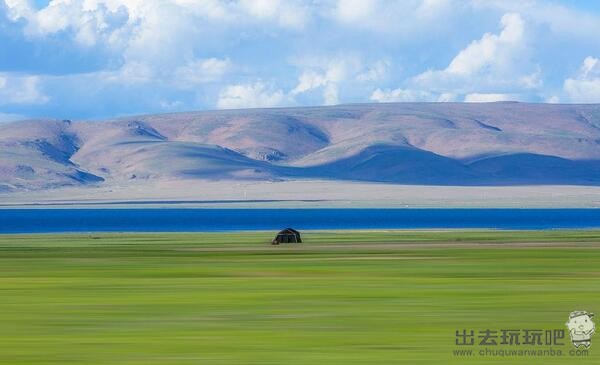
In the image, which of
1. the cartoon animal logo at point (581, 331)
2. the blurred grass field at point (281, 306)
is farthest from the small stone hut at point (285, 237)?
the cartoon animal logo at point (581, 331)

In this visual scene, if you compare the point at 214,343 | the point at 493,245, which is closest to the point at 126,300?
the point at 214,343

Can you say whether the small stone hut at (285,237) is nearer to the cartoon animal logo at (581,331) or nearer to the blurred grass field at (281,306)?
the blurred grass field at (281,306)

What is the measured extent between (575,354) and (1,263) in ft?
145

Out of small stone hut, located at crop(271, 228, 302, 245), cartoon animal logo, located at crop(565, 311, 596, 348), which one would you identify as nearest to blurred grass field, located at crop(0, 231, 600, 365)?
cartoon animal logo, located at crop(565, 311, 596, 348)

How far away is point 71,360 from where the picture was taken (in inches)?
1033

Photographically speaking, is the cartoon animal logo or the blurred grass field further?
the blurred grass field

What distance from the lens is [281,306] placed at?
1474 inches

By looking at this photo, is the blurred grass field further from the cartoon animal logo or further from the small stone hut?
the small stone hut

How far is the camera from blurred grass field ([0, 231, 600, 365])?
89.7ft

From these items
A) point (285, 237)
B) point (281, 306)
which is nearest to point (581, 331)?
point (281, 306)

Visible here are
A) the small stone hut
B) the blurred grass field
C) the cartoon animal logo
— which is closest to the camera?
the cartoon animal logo

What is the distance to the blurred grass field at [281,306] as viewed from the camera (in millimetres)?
27328

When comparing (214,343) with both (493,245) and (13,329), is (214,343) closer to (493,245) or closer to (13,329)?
(13,329)


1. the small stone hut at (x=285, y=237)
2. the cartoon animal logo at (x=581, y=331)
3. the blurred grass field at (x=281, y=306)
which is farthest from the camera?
the small stone hut at (x=285, y=237)
